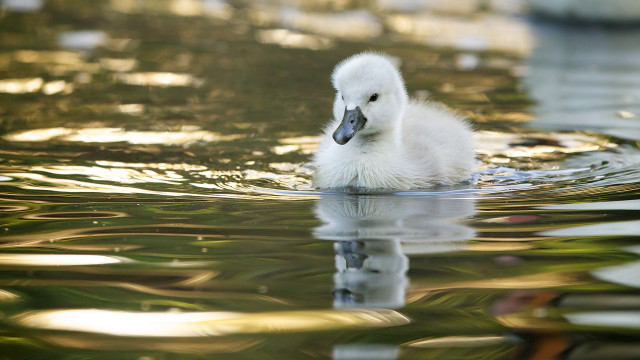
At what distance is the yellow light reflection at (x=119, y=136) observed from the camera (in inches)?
261

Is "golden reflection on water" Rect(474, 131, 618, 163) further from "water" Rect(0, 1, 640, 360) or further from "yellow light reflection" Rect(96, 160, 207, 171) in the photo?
"yellow light reflection" Rect(96, 160, 207, 171)

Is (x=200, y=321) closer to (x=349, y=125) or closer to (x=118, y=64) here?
(x=349, y=125)

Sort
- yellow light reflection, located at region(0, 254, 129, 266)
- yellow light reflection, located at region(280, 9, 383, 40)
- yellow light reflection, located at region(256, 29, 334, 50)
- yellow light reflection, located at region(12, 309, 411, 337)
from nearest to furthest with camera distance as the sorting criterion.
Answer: yellow light reflection, located at region(12, 309, 411, 337)
yellow light reflection, located at region(0, 254, 129, 266)
yellow light reflection, located at region(256, 29, 334, 50)
yellow light reflection, located at region(280, 9, 383, 40)

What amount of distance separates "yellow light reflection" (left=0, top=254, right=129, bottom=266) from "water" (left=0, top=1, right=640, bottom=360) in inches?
0.6

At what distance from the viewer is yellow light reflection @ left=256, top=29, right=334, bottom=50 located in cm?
1053

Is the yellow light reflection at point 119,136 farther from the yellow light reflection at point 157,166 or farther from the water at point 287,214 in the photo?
the yellow light reflection at point 157,166

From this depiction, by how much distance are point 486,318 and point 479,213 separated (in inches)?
63.2

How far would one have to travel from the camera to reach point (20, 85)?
840 centimetres

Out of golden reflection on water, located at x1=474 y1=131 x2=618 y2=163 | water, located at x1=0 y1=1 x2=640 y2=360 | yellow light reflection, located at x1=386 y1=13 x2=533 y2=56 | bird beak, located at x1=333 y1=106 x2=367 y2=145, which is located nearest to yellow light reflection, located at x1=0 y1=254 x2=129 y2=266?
water, located at x1=0 y1=1 x2=640 y2=360

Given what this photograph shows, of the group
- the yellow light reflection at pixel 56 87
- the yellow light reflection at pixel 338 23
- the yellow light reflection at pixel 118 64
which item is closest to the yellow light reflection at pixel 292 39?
the yellow light reflection at pixel 338 23

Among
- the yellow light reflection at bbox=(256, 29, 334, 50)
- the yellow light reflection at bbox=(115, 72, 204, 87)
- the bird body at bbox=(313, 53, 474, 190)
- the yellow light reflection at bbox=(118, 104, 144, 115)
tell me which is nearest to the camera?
the bird body at bbox=(313, 53, 474, 190)

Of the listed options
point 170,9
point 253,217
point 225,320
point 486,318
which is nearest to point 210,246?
point 253,217

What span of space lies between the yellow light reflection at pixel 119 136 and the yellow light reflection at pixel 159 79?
172cm

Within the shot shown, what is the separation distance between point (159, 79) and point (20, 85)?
114cm
